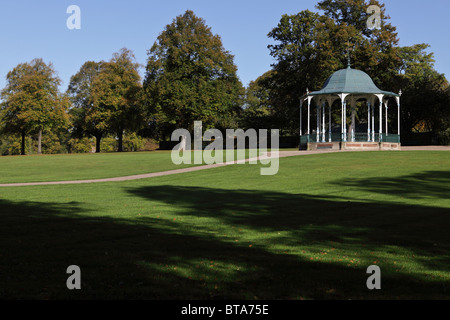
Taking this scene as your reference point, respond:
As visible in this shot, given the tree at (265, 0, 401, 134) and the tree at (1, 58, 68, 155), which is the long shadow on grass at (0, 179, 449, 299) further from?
the tree at (1, 58, 68, 155)

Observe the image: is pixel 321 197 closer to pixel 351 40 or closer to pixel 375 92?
pixel 375 92

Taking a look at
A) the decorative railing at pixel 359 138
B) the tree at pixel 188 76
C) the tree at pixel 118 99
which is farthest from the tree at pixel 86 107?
the decorative railing at pixel 359 138

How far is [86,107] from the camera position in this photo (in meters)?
73.4

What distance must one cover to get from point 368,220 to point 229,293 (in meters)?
5.52

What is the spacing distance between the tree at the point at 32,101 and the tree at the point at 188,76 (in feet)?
50.2

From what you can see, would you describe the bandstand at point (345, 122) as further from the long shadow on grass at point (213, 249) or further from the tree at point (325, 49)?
the long shadow on grass at point (213, 249)

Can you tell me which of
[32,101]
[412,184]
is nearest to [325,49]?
[412,184]

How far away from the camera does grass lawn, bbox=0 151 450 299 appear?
16.6ft

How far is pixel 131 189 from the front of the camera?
54.9ft

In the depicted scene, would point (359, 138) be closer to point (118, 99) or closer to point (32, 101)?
point (118, 99)

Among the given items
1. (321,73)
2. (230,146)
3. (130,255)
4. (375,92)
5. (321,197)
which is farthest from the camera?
(230,146)

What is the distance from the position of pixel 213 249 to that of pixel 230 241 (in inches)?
28.3

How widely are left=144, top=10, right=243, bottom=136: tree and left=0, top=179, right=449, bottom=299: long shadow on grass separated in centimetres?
4345

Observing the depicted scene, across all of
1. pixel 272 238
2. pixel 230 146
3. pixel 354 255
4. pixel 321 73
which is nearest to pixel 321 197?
pixel 272 238
